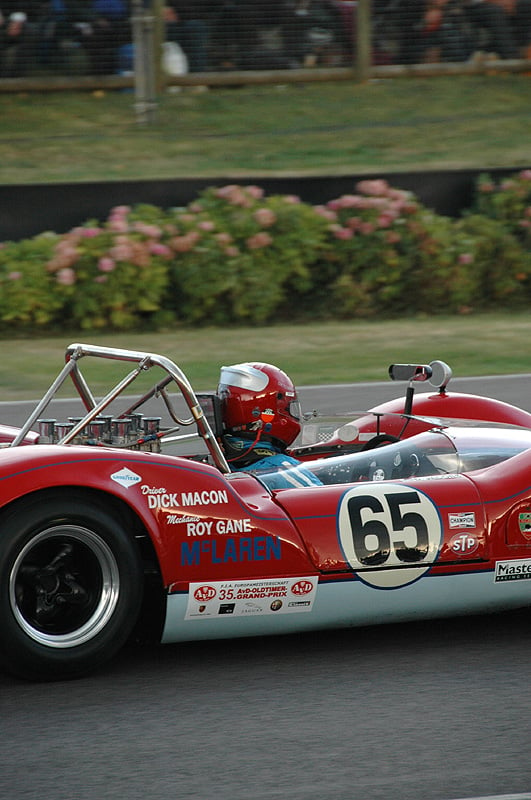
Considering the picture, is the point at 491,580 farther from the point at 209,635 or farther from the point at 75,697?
the point at 75,697

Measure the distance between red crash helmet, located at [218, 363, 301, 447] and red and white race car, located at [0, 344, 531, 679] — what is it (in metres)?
0.37

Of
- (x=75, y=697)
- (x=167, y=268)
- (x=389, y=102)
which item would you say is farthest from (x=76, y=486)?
(x=389, y=102)

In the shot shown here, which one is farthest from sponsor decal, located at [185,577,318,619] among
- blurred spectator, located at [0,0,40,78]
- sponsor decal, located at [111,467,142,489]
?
blurred spectator, located at [0,0,40,78]

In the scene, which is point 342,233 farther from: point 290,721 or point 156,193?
point 290,721

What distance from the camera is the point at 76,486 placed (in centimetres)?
378

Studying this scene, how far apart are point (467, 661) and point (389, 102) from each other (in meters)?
14.6

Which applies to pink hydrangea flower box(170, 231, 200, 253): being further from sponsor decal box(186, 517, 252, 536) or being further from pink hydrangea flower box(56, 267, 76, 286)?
sponsor decal box(186, 517, 252, 536)

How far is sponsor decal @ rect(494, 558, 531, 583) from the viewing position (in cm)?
413

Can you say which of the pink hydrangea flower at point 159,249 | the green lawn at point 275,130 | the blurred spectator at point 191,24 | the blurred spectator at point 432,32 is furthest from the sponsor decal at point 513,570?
the blurred spectator at point 432,32

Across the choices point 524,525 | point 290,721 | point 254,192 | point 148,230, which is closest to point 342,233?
point 254,192

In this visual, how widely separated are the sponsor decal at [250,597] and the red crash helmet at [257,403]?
3.00 ft

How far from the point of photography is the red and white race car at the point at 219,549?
12.3 feet

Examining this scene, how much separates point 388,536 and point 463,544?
0.85ft

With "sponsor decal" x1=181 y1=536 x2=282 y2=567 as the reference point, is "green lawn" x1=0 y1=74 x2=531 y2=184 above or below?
above
